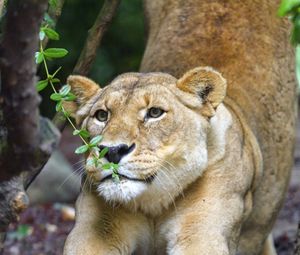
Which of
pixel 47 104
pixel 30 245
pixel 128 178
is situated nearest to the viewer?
pixel 128 178

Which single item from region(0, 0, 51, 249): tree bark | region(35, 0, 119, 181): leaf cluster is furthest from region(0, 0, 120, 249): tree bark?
region(35, 0, 119, 181): leaf cluster

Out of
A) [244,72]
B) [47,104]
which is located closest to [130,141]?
[244,72]

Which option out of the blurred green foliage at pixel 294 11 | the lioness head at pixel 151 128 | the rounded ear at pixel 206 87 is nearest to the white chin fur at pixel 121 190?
the lioness head at pixel 151 128

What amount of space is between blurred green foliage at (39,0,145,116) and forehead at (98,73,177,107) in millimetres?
6641

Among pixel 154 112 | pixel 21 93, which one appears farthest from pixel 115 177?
pixel 21 93

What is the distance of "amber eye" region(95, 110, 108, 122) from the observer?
5253mm

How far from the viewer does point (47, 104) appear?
12680 millimetres

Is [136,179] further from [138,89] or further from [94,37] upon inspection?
[94,37]

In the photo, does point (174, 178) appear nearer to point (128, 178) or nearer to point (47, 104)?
point (128, 178)

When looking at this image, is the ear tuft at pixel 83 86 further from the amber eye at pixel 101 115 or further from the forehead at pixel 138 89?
the amber eye at pixel 101 115

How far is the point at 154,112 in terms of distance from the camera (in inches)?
205

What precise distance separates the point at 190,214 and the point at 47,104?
7.45 m

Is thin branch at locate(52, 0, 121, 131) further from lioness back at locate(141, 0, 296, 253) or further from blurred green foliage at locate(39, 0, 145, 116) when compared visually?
blurred green foliage at locate(39, 0, 145, 116)

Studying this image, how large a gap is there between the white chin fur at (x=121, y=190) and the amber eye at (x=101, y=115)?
0.42m
